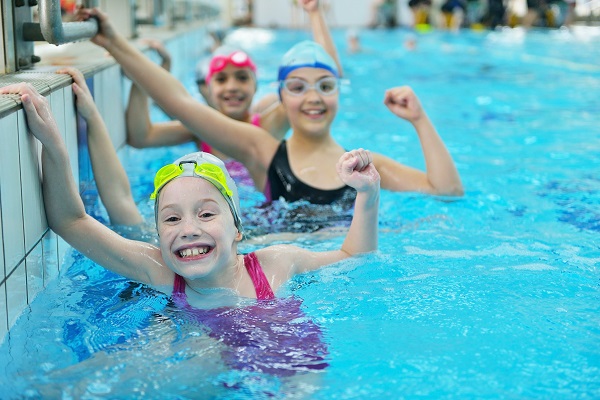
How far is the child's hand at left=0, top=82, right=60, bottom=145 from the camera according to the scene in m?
2.65

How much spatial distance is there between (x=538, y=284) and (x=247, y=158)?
166 centimetres

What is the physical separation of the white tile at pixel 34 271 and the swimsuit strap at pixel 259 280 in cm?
74

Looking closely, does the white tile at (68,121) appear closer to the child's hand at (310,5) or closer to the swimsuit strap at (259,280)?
the swimsuit strap at (259,280)

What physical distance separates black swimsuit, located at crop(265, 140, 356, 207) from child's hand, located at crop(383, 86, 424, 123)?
1.54 ft

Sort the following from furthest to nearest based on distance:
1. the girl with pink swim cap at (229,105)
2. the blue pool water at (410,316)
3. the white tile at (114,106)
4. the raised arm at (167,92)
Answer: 1. the girl with pink swim cap at (229,105)
2. the white tile at (114,106)
3. the raised arm at (167,92)
4. the blue pool water at (410,316)

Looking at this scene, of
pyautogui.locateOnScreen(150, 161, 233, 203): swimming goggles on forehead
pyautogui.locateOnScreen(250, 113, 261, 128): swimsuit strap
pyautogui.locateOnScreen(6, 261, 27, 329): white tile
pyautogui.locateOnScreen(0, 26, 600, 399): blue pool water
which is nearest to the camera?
pyautogui.locateOnScreen(0, 26, 600, 399): blue pool water

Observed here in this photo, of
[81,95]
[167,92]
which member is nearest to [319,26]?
[167,92]

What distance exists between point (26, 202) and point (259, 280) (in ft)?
2.85

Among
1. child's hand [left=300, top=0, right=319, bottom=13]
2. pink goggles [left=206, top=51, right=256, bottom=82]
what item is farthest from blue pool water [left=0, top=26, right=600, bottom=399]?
child's hand [left=300, top=0, right=319, bottom=13]

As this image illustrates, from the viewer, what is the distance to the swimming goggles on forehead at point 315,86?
4.17m

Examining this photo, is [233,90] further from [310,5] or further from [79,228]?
[79,228]

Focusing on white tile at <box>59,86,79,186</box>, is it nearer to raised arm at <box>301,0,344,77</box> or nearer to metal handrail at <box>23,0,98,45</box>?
metal handrail at <box>23,0,98,45</box>

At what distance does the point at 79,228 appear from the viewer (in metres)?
2.88

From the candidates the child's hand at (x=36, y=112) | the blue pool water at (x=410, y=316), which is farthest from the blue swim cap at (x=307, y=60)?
the child's hand at (x=36, y=112)
